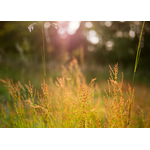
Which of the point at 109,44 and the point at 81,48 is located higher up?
the point at 109,44

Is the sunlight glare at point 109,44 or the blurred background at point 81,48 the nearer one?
the blurred background at point 81,48

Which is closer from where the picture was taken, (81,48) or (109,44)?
(81,48)

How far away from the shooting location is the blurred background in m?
3.81

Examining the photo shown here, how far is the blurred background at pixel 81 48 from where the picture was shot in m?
3.81

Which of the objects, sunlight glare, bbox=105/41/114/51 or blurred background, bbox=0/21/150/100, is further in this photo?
sunlight glare, bbox=105/41/114/51

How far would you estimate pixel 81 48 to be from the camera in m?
4.43

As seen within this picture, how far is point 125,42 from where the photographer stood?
A: 4.71m
